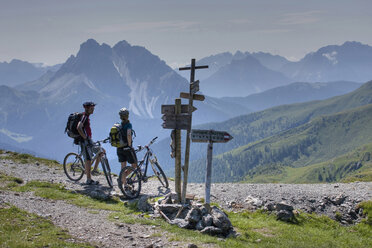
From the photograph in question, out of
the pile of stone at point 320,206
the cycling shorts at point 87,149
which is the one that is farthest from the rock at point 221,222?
the cycling shorts at point 87,149

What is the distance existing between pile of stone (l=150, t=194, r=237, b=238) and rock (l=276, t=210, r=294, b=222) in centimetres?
303

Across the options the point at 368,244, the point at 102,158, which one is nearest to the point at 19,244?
the point at 102,158

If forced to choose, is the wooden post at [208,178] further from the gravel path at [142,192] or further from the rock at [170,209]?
the gravel path at [142,192]

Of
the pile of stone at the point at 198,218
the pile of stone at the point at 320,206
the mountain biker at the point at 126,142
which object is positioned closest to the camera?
the pile of stone at the point at 198,218

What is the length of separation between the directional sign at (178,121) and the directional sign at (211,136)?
4.69 feet

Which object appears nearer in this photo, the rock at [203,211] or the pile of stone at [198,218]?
the pile of stone at [198,218]

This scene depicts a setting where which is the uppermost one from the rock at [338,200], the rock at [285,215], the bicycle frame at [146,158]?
the bicycle frame at [146,158]

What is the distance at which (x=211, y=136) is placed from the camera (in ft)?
42.9

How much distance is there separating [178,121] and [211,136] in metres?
2.29

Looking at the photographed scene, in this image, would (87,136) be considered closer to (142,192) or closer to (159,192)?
(142,192)

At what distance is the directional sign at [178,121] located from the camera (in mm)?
14641

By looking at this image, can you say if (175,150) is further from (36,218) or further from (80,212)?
(36,218)

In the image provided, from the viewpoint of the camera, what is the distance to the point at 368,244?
40.0ft

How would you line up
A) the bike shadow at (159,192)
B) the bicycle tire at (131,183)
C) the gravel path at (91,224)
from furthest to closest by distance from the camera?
the bike shadow at (159,192) → the bicycle tire at (131,183) → the gravel path at (91,224)
